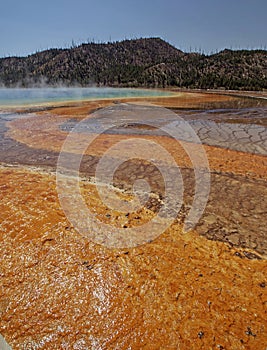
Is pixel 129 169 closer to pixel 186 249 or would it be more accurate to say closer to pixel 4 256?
pixel 186 249

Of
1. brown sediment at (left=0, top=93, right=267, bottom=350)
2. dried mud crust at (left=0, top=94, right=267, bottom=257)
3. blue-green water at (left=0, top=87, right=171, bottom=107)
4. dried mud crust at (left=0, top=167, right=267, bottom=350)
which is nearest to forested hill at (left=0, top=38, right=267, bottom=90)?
blue-green water at (left=0, top=87, right=171, bottom=107)

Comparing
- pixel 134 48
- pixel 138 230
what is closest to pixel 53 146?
pixel 138 230

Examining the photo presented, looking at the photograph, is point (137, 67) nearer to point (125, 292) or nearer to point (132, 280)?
point (132, 280)

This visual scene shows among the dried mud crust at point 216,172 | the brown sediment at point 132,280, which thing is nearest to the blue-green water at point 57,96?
the dried mud crust at point 216,172

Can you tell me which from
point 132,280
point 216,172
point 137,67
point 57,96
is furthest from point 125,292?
point 137,67

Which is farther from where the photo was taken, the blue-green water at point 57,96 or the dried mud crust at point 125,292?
the blue-green water at point 57,96

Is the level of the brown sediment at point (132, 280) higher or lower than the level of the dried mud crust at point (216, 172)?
lower

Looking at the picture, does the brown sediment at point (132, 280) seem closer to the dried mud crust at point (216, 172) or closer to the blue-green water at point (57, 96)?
the dried mud crust at point (216, 172)
